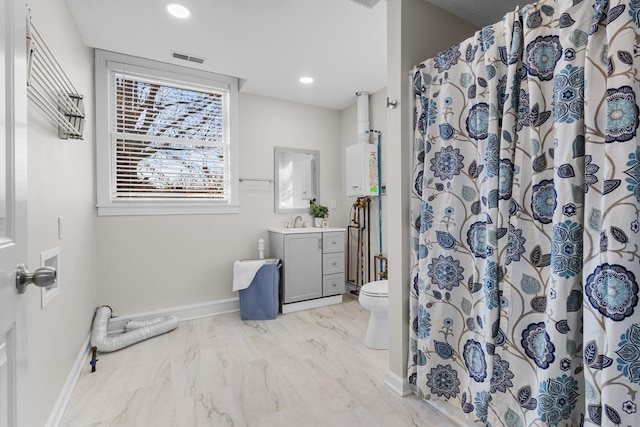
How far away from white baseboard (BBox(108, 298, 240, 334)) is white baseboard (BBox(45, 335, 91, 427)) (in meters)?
0.35

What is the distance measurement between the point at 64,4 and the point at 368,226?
3194 millimetres

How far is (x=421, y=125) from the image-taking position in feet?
5.88

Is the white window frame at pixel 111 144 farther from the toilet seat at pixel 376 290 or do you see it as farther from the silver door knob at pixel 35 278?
the silver door knob at pixel 35 278

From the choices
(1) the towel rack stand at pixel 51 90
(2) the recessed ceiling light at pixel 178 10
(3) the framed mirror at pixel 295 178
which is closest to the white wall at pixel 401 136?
(2) the recessed ceiling light at pixel 178 10

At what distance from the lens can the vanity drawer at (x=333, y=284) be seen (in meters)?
3.55

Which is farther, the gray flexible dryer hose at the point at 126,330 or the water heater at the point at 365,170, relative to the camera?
the water heater at the point at 365,170

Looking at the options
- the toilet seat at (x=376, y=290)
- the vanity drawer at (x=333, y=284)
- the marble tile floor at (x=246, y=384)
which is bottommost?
the marble tile floor at (x=246, y=384)

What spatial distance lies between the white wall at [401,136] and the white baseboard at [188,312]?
2.01 meters

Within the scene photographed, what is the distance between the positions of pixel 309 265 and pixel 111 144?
225 centimetres

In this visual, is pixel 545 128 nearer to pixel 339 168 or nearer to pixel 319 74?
pixel 319 74

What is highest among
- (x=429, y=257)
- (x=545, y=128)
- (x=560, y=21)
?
(x=560, y=21)

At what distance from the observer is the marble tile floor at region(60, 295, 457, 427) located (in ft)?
5.56

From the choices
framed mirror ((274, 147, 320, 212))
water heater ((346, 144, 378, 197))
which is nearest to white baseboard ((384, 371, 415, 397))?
water heater ((346, 144, 378, 197))

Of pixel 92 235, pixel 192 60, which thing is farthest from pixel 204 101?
pixel 92 235
